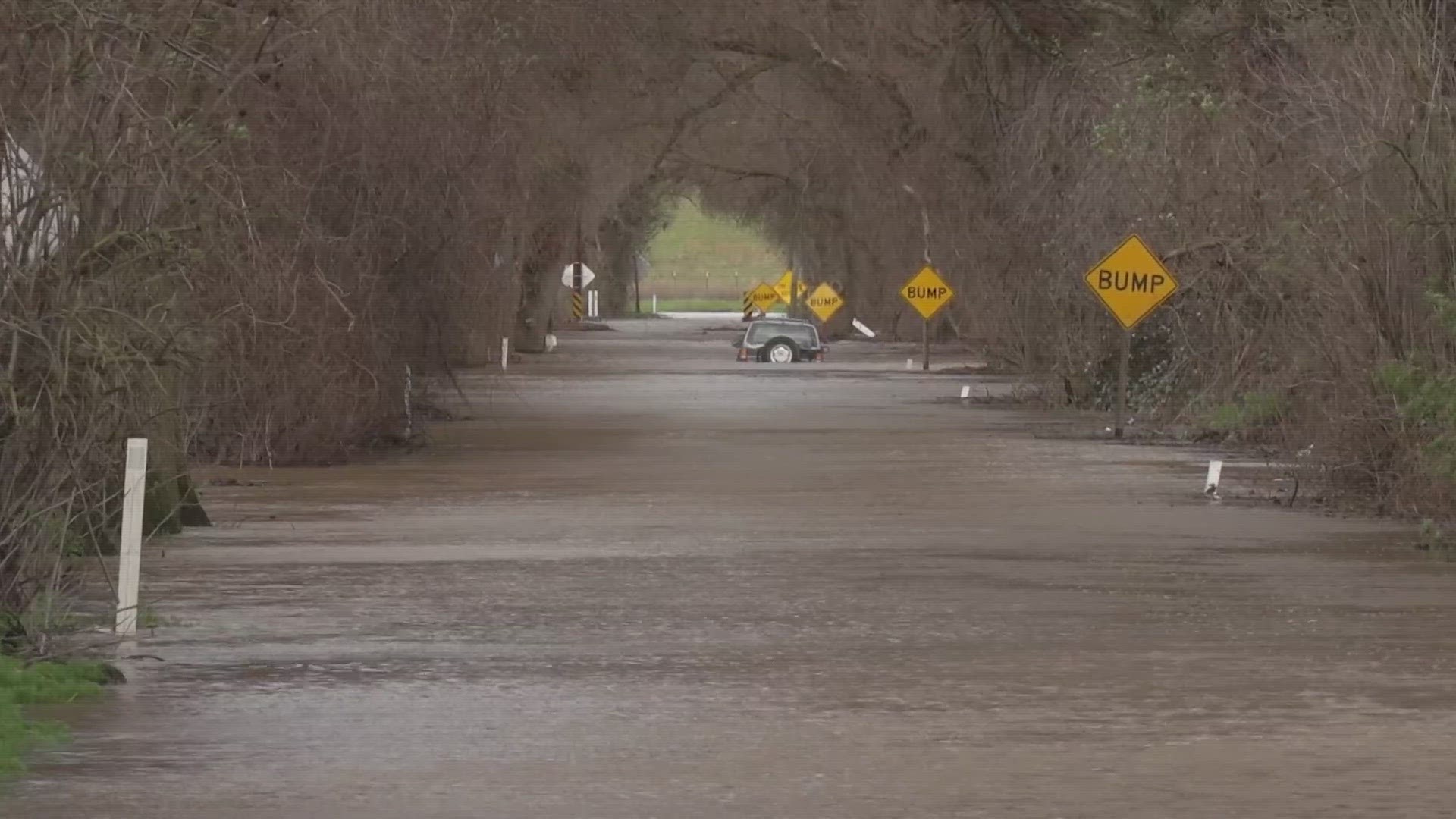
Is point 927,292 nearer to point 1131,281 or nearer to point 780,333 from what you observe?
point 780,333

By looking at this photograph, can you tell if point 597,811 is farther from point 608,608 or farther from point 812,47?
point 812,47

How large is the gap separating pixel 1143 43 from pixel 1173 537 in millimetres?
17979

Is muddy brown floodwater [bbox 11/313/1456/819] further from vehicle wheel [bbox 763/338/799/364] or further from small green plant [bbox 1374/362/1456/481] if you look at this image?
vehicle wheel [bbox 763/338/799/364]

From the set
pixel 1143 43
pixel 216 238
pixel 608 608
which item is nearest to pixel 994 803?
pixel 608 608

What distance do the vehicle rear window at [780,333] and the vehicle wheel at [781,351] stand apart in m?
0.17

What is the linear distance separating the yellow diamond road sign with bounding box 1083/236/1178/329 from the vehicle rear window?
3904 centimetres

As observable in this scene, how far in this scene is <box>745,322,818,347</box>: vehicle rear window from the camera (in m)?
77.0

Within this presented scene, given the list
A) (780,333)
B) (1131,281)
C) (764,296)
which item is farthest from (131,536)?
(764,296)

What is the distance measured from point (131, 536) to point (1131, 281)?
78.8 feet

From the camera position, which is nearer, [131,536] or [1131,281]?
[131,536]

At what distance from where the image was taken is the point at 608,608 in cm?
1733

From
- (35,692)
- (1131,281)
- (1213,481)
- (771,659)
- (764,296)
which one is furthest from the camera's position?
(764,296)

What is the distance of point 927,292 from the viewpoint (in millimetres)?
65062

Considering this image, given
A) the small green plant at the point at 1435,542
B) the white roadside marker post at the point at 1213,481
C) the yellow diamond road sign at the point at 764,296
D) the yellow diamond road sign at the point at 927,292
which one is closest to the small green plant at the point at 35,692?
the small green plant at the point at 1435,542
